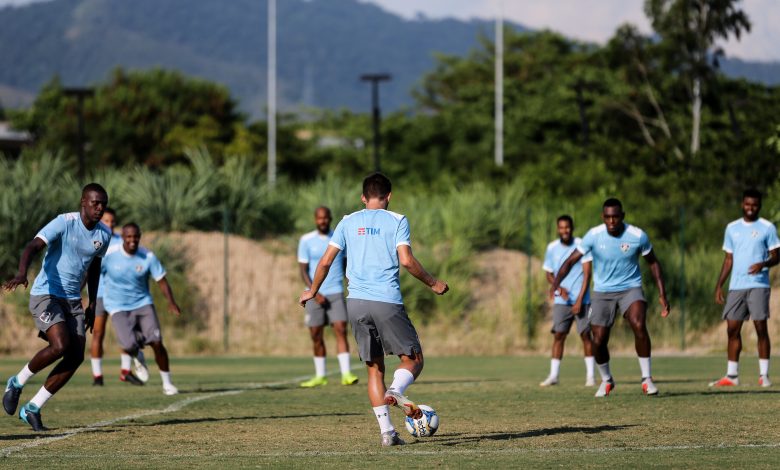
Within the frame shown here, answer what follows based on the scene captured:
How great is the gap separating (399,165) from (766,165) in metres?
38.5

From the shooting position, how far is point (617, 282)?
15.4 metres

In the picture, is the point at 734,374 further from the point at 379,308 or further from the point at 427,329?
the point at 427,329

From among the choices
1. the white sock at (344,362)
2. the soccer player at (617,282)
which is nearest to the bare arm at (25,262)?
the soccer player at (617,282)

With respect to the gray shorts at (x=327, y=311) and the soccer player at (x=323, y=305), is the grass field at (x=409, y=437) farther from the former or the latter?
the gray shorts at (x=327, y=311)

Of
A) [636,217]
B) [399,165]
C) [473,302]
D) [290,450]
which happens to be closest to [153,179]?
[473,302]

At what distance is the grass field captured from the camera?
10.0 metres

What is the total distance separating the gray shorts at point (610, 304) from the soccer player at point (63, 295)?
224 inches

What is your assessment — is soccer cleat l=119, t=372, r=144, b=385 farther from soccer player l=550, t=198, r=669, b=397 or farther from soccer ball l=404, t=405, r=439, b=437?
soccer ball l=404, t=405, r=439, b=437

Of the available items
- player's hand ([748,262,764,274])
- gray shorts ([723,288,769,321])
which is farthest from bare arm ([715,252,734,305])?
player's hand ([748,262,764,274])

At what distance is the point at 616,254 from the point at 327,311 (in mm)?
4451

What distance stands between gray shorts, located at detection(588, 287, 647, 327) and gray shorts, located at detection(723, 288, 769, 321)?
185 centimetres

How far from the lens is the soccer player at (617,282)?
50.2ft

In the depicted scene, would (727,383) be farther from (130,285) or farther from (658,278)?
(130,285)

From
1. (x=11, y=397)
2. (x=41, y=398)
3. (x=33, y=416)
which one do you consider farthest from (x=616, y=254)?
(x=11, y=397)
